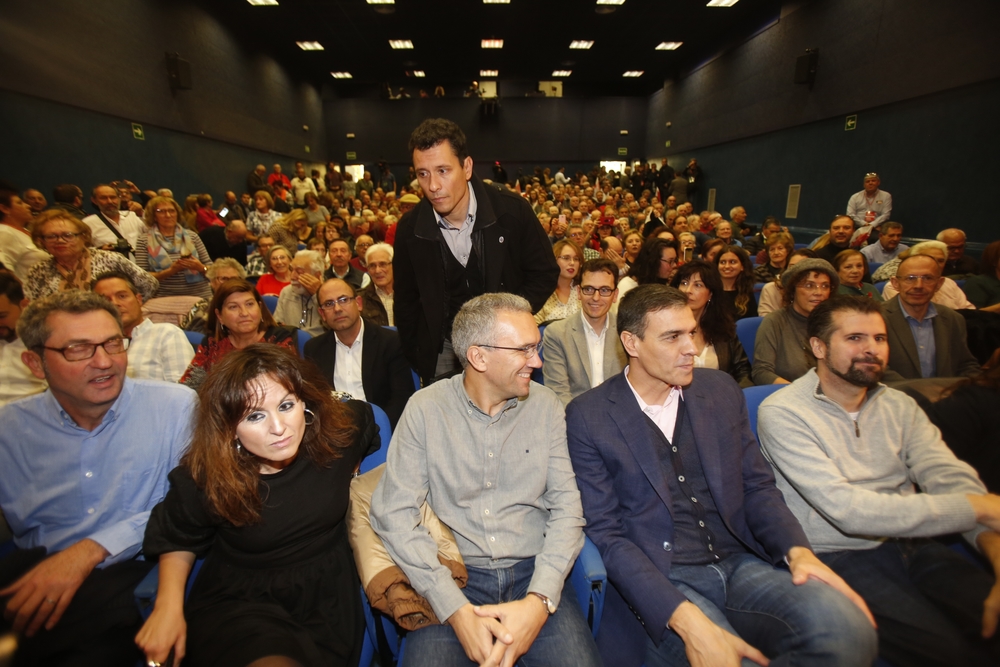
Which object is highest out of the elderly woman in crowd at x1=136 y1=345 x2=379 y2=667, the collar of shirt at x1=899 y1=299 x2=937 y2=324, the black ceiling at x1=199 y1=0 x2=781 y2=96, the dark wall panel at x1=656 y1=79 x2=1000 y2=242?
the black ceiling at x1=199 y1=0 x2=781 y2=96

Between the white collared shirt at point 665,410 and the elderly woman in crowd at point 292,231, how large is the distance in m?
5.17

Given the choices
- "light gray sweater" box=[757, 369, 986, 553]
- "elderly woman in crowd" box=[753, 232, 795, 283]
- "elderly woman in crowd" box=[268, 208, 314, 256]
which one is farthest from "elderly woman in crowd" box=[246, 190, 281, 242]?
"light gray sweater" box=[757, 369, 986, 553]

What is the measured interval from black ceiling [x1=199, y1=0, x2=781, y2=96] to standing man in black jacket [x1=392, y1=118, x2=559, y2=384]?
9.94 meters

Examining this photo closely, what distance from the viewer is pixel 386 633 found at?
160 centimetres

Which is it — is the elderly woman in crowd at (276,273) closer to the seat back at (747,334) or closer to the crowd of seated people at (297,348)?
the crowd of seated people at (297,348)

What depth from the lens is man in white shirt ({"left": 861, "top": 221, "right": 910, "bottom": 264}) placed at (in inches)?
209

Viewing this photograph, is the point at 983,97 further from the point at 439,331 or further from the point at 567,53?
the point at 567,53

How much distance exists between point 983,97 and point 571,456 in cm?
790

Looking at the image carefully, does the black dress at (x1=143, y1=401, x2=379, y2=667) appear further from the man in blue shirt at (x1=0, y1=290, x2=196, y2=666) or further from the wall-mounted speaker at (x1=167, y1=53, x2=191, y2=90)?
the wall-mounted speaker at (x1=167, y1=53, x2=191, y2=90)

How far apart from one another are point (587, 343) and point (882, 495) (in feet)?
5.01

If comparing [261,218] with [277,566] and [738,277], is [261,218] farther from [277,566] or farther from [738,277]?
[277,566]

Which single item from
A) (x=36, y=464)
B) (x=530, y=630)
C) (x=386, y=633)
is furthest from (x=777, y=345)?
(x=36, y=464)

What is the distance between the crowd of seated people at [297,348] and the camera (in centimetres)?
145

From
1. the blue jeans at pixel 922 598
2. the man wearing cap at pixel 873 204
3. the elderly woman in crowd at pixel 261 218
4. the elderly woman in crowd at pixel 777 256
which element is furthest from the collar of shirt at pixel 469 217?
the man wearing cap at pixel 873 204
